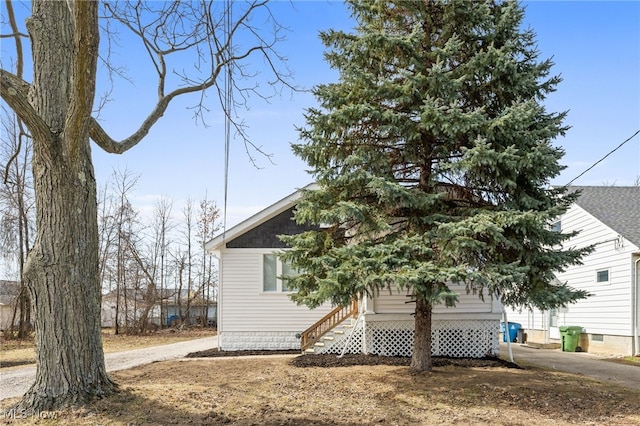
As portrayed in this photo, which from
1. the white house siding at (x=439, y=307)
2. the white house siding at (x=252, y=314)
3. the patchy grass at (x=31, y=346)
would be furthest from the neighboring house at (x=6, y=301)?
the white house siding at (x=439, y=307)

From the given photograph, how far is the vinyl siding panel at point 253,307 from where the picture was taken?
13.8m

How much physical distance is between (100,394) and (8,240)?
2111 cm

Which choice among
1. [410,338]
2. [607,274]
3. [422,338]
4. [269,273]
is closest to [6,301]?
[269,273]

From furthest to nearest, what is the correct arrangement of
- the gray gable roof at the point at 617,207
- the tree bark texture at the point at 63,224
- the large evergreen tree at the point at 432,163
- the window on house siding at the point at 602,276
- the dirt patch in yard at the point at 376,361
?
the window on house siding at the point at 602,276 → the gray gable roof at the point at 617,207 → the dirt patch in yard at the point at 376,361 → the large evergreen tree at the point at 432,163 → the tree bark texture at the point at 63,224

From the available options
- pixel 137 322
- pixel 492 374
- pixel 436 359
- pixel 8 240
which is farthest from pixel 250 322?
pixel 8 240

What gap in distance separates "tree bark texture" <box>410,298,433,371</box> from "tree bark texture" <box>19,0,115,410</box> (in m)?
5.56

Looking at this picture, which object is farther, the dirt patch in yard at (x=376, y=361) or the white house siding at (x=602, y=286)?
the white house siding at (x=602, y=286)

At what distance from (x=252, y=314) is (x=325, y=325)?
87.5 inches

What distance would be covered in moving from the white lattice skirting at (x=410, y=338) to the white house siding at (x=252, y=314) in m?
1.77

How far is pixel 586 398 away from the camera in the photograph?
7891 millimetres

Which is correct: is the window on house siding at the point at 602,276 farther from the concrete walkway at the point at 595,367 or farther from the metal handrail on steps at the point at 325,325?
the metal handrail on steps at the point at 325,325

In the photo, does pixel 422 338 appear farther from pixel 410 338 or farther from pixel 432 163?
pixel 432 163

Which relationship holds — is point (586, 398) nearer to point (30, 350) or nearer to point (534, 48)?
point (534, 48)

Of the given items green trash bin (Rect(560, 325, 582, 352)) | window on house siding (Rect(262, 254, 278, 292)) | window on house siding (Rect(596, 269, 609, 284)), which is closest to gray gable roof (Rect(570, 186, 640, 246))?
window on house siding (Rect(596, 269, 609, 284))
